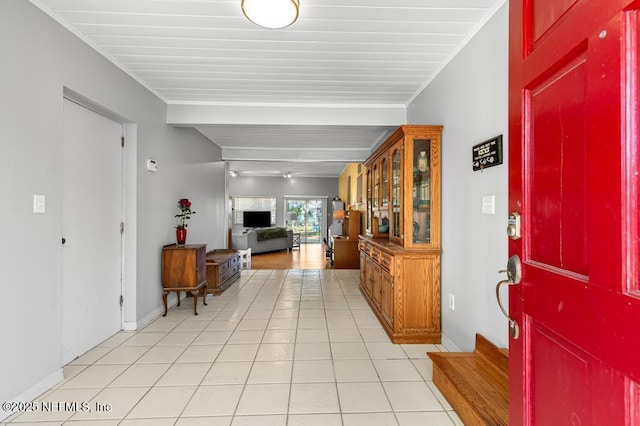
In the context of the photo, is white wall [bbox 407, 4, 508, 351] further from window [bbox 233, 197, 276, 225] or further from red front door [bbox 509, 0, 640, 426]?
window [bbox 233, 197, 276, 225]

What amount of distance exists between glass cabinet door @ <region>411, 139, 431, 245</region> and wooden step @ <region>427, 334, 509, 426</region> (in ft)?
3.40

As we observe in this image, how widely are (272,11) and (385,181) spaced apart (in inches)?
94.5

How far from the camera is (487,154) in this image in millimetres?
2174

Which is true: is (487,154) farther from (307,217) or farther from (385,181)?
(307,217)

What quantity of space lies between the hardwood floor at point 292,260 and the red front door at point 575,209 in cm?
658

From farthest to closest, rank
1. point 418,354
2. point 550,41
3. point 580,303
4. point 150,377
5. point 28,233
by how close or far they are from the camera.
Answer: point 418,354
point 150,377
point 28,233
point 550,41
point 580,303

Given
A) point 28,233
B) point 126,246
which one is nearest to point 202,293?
point 126,246

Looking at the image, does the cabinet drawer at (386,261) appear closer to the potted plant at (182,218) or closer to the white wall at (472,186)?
the white wall at (472,186)

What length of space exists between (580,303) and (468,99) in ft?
6.90

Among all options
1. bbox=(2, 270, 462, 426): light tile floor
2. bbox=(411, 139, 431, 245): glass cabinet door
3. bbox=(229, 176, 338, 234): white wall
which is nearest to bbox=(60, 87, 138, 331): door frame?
bbox=(2, 270, 462, 426): light tile floor

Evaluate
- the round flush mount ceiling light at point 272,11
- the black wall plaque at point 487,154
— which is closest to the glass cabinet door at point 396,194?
the black wall plaque at point 487,154

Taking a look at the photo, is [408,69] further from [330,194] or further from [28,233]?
[330,194]

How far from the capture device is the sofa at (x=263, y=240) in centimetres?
921

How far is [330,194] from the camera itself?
41.0 ft
